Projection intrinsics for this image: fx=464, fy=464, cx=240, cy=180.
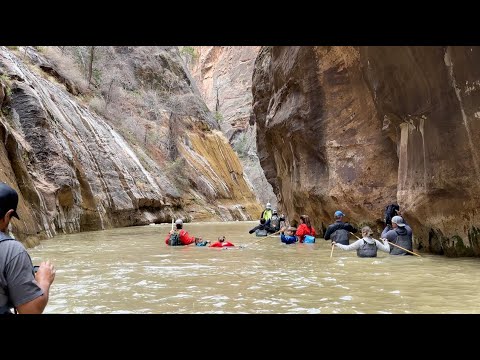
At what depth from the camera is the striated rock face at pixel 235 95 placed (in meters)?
69.6

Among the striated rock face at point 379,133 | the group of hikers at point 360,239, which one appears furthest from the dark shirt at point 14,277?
the group of hikers at point 360,239

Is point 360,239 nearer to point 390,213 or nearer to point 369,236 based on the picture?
point 369,236

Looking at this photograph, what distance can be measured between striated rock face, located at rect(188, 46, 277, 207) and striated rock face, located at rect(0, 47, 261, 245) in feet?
84.2

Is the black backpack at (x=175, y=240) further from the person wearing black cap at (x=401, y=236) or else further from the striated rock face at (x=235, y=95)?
the striated rock face at (x=235, y=95)

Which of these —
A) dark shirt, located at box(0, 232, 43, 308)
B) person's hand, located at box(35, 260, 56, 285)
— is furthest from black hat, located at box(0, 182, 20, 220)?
person's hand, located at box(35, 260, 56, 285)

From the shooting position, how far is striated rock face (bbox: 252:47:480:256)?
889 centimetres

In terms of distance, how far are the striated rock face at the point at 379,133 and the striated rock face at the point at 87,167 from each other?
883cm

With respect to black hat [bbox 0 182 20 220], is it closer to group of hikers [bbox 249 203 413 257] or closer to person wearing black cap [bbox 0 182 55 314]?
person wearing black cap [bbox 0 182 55 314]

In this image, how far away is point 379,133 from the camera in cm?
1422

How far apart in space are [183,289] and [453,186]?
235 inches

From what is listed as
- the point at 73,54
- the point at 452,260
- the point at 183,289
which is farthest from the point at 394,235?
the point at 73,54

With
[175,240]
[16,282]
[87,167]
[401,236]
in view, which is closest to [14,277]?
[16,282]
